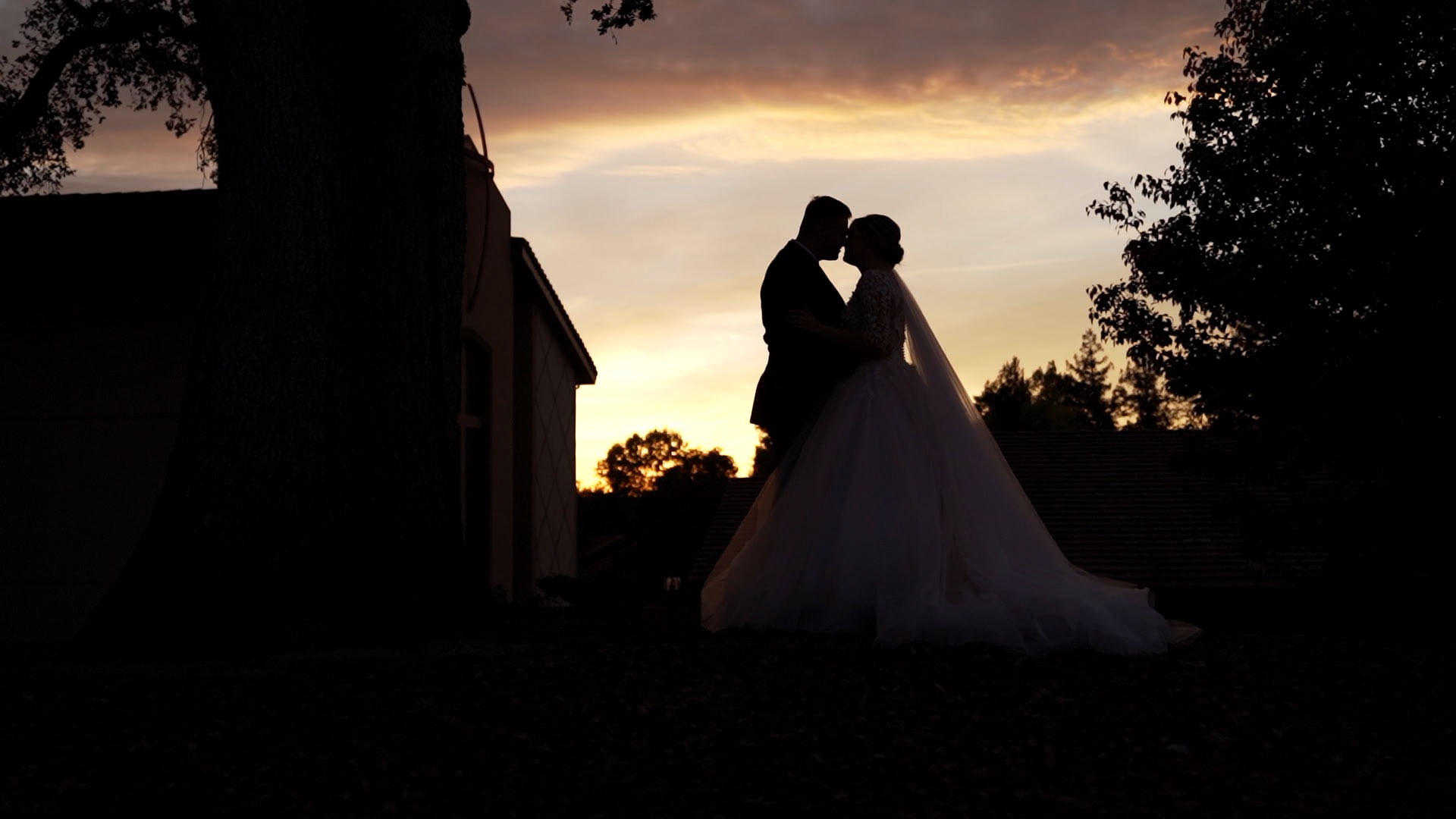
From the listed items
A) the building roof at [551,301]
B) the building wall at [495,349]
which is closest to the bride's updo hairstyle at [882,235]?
the building wall at [495,349]

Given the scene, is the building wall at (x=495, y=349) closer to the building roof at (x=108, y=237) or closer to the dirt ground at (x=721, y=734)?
the building roof at (x=108, y=237)

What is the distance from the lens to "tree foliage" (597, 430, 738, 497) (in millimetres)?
97875

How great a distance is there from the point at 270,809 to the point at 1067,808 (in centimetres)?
249

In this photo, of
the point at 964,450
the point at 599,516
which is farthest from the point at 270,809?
the point at 599,516

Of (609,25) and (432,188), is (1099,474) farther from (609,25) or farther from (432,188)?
(432,188)

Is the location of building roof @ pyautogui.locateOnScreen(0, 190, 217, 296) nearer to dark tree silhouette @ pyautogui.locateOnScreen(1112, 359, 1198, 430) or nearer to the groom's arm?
the groom's arm

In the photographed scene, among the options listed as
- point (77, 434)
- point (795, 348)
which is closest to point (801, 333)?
point (795, 348)

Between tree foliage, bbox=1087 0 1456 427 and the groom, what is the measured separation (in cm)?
1026

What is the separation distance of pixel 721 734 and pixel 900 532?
7.03ft

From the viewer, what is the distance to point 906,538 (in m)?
6.39

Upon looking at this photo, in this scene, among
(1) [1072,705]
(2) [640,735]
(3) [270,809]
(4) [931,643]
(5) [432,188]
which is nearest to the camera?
(3) [270,809]

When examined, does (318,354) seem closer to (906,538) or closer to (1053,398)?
(906,538)

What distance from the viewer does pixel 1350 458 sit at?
15539mm

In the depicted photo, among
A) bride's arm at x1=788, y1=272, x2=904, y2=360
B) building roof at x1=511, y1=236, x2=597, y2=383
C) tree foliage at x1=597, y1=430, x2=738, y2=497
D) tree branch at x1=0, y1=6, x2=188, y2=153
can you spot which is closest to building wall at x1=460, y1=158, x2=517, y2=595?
building roof at x1=511, y1=236, x2=597, y2=383
